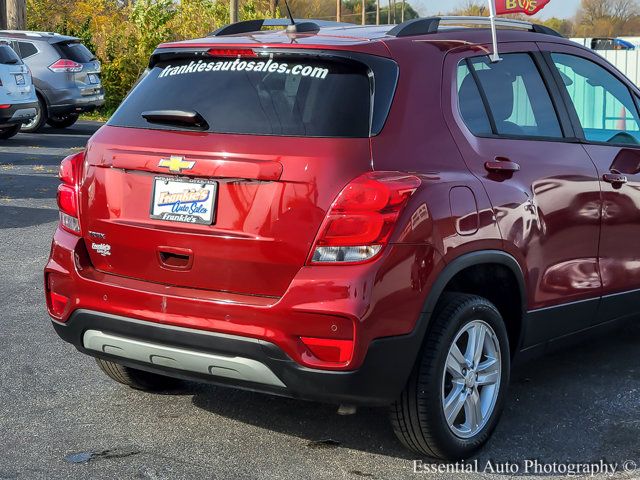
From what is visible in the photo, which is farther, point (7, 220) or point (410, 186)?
point (7, 220)

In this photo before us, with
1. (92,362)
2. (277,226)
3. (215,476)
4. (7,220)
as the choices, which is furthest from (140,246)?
(7,220)

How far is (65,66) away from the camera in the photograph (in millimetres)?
21375

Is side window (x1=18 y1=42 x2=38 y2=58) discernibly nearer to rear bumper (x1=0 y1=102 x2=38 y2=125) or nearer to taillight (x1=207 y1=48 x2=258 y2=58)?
rear bumper (x1=0 y1=102 x2=38 y2=125)

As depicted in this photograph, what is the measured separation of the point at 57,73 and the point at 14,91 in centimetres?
306

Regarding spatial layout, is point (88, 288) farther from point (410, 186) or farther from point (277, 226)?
point (410, 186)

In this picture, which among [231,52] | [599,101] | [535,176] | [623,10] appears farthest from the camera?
[623,10]

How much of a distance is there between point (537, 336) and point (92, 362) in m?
2.34

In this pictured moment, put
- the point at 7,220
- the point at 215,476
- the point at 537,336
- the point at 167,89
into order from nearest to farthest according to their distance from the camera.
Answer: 1. the point at 215,476
2. the point at 167,89
3. the point at 537,336
4. the point at 7,220

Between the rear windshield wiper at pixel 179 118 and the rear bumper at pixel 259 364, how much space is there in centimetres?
79

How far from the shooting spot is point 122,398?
17.5 feet

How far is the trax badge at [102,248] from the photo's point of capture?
14.9 ft

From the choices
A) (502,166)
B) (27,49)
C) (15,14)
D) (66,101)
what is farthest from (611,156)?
(15,14)

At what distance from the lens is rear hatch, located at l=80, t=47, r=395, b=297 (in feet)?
13.5

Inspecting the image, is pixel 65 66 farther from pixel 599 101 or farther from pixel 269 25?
pixel 599 101
